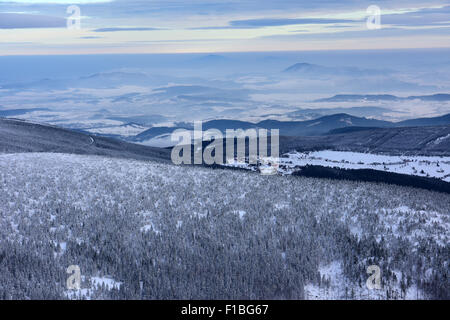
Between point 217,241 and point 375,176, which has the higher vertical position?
point 217,241

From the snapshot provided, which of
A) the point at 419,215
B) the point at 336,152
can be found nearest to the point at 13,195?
the point at 419,215

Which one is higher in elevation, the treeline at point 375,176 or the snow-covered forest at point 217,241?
A: the snow-covered forest at point 217,241

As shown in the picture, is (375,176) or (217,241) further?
(375,176)

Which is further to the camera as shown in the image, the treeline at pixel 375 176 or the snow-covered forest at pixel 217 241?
the treeline at pixel 375 176

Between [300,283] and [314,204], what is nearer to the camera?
[300,283]

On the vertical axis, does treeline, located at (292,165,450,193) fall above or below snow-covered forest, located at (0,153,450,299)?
below

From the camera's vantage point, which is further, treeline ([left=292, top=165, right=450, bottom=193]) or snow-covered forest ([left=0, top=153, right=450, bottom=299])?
treeline ([left=292, top=165, right=450, bottom=193])
